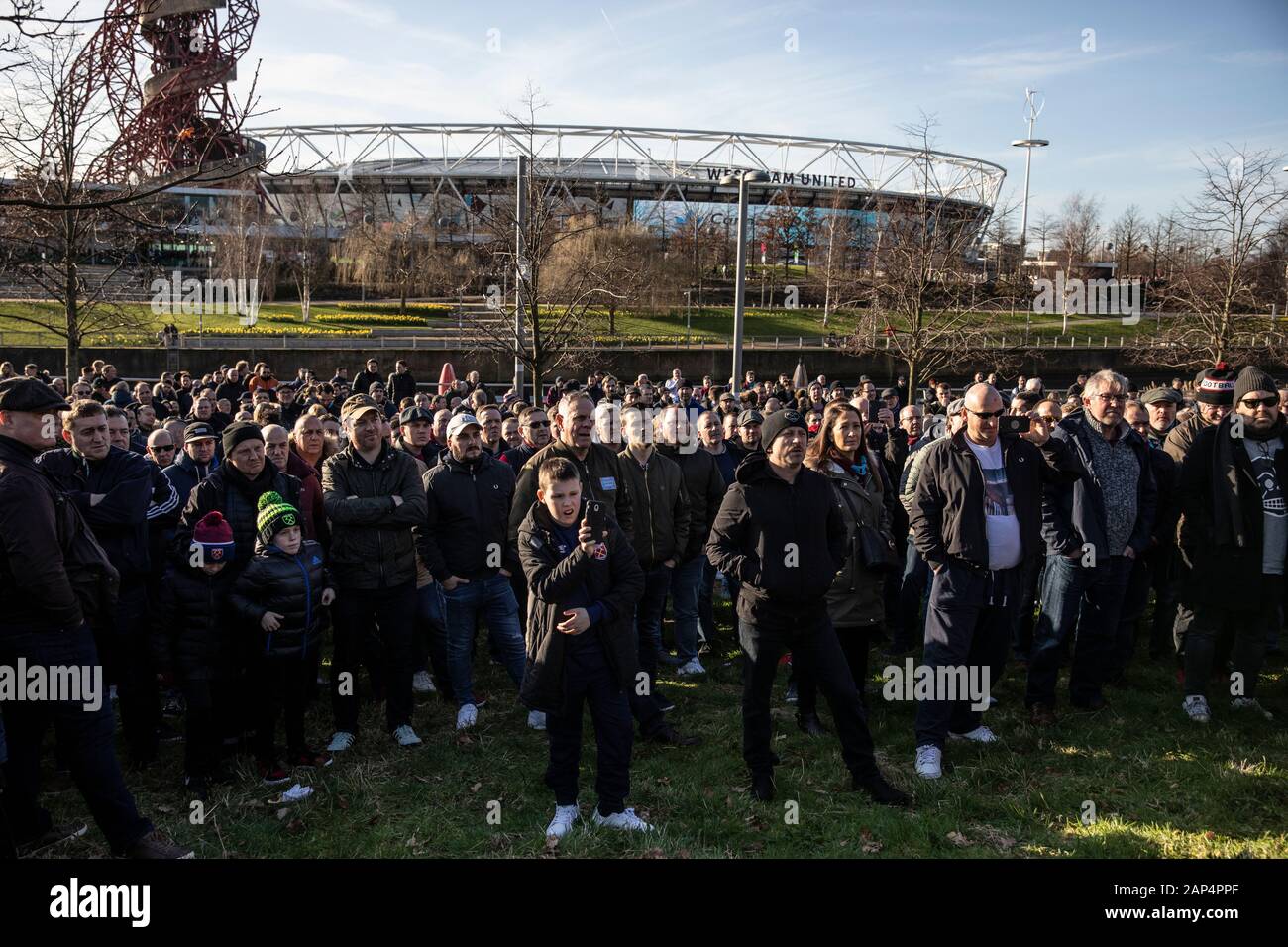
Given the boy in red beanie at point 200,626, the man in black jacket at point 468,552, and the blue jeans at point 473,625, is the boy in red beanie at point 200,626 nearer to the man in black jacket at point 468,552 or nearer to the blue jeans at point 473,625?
the man in black jacket at point 468,552

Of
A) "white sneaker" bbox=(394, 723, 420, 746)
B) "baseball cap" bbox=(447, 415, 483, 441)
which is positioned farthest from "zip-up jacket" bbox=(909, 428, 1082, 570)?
"white sneaker" bbox=(394, 723, 420, 746)

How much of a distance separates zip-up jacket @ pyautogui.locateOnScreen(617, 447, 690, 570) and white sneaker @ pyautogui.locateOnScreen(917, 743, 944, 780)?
2147 mm

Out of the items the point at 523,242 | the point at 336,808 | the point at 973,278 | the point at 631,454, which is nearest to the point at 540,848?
the point at 336,808

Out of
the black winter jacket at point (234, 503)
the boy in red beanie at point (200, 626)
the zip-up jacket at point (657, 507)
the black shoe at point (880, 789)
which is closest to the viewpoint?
the black shoe at point (880, 789)

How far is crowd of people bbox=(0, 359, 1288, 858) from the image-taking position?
4176 mm

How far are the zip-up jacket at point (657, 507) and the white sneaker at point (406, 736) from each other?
1.89 m

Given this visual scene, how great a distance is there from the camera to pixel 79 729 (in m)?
3.79

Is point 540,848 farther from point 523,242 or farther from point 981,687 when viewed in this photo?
point 523,242

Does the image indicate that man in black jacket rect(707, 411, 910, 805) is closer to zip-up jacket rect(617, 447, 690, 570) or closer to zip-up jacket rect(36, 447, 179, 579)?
zip-up jacket rect(617, 447, 690, 570)

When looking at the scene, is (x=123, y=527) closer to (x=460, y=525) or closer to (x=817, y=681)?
(x=460, y=525)

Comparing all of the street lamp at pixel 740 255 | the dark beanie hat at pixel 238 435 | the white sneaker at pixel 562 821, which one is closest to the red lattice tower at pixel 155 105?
the dark beanie hat at pixel 238 435

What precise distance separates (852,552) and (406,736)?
314 cm

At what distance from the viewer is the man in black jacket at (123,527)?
4.77m

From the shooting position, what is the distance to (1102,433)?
18.7ft
